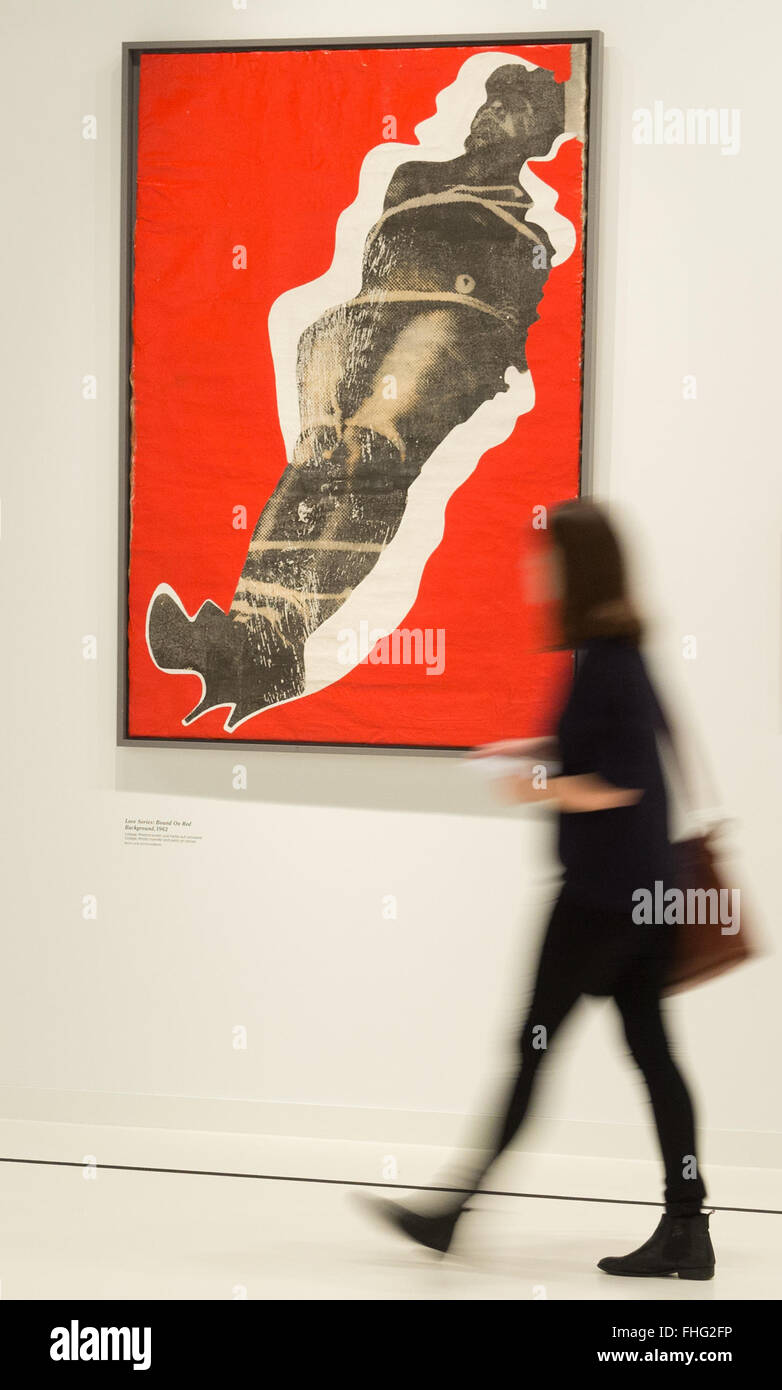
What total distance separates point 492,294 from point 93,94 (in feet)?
3.63

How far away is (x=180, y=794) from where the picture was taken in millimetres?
3291

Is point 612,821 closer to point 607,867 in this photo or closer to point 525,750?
point 607,867

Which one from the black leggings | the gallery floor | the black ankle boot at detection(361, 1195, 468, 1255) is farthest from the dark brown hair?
the gallery floor

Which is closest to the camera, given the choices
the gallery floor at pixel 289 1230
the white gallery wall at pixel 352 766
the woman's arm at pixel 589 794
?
the woman's arm at pixel 589 794

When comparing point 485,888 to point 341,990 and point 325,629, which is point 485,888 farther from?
point 325,629

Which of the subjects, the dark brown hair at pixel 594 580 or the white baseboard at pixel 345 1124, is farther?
the white baseboard at pixel 345 1124

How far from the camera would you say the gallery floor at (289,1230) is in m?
2.42

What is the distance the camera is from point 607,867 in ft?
7.66

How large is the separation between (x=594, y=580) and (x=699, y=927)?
2.13 ft

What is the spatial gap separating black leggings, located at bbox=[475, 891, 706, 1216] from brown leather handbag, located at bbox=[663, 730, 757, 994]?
3cm

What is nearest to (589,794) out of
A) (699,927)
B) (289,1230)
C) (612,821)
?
(612,821)

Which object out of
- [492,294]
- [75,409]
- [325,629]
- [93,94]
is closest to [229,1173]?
[325,629]

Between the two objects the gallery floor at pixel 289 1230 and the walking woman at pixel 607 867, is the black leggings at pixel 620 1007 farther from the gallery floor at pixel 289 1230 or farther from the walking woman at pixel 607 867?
the gallery floor at pixel 289 1230

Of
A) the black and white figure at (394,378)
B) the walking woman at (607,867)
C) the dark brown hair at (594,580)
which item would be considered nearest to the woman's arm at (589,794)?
the walking woman at (607,867)
